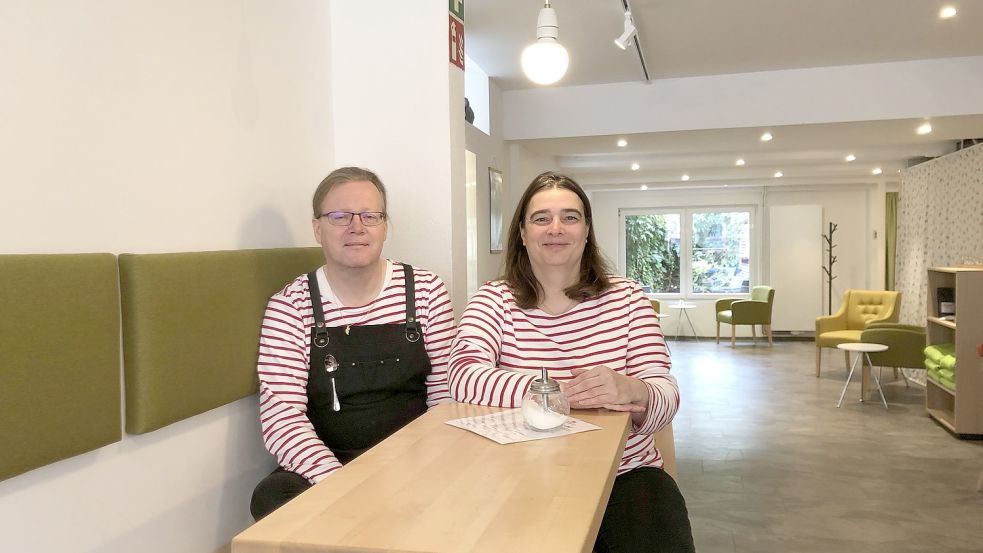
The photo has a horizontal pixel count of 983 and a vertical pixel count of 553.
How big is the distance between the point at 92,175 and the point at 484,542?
3.98ft

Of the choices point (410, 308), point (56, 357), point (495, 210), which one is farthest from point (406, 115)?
point (495, 210)

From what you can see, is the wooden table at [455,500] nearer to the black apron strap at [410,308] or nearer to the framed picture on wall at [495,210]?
the black apron strap at [410,308]

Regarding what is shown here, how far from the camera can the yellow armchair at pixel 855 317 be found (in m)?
8.27

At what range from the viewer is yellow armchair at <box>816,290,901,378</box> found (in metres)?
8.27

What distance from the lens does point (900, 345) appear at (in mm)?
6852

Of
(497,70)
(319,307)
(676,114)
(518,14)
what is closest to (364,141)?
(319,307)

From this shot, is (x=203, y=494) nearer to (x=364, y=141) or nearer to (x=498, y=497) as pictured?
(x=498, y=497)

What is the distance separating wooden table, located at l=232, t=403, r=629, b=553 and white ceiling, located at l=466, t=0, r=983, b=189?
350 cm

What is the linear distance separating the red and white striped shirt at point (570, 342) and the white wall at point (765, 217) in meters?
10.2

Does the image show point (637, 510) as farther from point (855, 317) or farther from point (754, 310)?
point (754, 310)

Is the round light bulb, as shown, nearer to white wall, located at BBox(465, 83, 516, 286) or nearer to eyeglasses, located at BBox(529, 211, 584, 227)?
eyeglasses, located at BBox(529, 211, 584, 227)

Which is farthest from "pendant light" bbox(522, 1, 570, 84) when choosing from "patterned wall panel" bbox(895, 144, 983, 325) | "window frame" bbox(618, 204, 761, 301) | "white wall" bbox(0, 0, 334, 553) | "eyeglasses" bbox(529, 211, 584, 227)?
"window frame" bbox(618, 204, 761, 301)

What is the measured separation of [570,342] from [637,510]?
479 millimetres

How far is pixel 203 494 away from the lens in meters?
1.99
